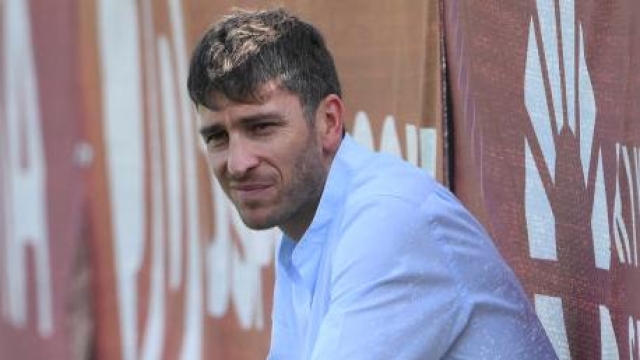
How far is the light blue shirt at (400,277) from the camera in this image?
2461 mm

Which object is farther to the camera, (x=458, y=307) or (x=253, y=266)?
(x=253, y=266)

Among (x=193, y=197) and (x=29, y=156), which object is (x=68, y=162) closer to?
(x=29, y=156)

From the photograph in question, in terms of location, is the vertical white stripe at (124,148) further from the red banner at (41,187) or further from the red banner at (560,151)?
the red banner at (560,151)

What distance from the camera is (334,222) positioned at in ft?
8.68

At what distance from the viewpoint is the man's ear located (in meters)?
2.79

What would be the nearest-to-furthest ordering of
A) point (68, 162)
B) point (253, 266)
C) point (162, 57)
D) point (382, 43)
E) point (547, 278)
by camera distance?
point (547, 278)
point (382, 43)
point (253, 266)
point (162, 57)
point (68, 162)

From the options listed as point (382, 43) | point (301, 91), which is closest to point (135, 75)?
point (382, 43)

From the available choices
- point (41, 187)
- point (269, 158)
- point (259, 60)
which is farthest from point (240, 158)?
point (41, 187)

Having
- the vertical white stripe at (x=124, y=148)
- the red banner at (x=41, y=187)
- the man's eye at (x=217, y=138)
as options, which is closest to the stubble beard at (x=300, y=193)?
the man's eye at (x=217, y=138)

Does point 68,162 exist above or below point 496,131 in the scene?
below

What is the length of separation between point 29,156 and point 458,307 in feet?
10.7

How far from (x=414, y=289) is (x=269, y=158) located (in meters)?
0.41

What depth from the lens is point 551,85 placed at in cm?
324

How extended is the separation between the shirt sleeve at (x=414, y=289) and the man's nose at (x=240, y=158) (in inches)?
9.4
